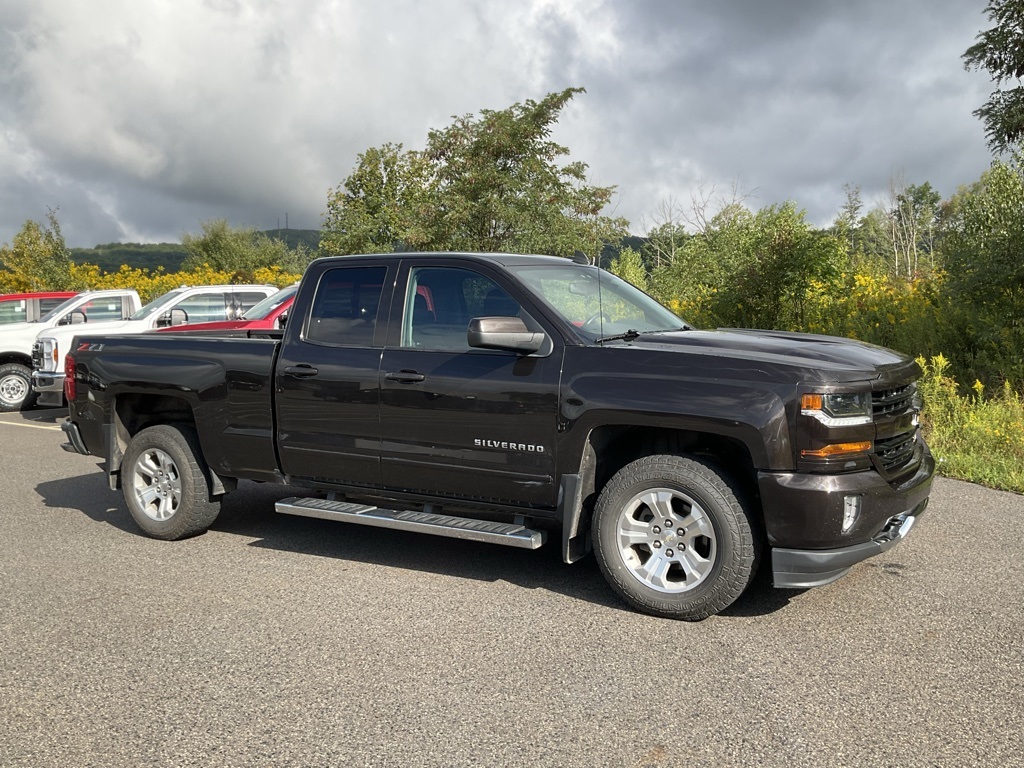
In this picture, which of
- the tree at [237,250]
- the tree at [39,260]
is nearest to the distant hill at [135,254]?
the tree at [237,250]

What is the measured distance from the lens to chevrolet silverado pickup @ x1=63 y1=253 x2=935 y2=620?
4.61 meters

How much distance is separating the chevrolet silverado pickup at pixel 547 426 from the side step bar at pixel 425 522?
0.02 meters

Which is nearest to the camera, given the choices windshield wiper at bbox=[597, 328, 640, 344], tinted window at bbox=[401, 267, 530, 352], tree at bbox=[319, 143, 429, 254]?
windshield wiper at bbox=[597, 328, 640, 344]

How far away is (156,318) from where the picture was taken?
15008 mm

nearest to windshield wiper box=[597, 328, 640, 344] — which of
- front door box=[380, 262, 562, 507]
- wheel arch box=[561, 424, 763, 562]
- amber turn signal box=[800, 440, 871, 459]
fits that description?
front door box=[380, 262, 562, 507]

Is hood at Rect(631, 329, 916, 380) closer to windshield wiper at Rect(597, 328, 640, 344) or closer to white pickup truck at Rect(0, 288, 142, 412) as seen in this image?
windshield wiper at Rect(597, 328, 640, 344)

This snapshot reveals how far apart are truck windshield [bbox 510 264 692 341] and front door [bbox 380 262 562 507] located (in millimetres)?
237

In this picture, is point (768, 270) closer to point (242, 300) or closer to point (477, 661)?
point (242, 300)

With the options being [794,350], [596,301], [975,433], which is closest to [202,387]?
[596,301]

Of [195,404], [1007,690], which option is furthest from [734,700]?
[195,404]

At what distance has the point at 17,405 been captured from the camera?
1586cm

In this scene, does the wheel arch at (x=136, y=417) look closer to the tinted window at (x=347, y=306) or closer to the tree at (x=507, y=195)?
the tinted window at (x=347, y=306)

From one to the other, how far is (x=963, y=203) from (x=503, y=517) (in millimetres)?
8974

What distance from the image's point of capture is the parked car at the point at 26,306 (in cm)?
1638
